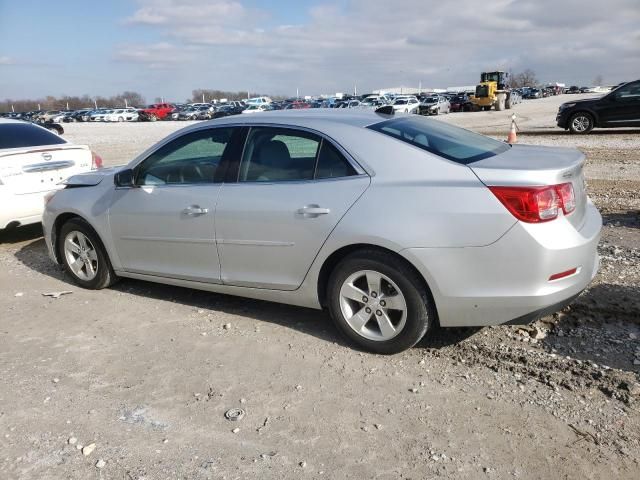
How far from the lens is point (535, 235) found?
3.27 meters

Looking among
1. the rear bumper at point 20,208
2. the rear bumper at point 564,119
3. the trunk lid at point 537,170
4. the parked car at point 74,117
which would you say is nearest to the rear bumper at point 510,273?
the trunk lid at point 537,170

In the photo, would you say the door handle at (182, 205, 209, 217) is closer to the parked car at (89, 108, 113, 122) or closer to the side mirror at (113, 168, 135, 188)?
the side mirror at (113, 168, 135, 188)

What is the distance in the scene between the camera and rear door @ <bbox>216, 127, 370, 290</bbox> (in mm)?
3836

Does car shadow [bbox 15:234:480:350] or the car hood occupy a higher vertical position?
the car hood

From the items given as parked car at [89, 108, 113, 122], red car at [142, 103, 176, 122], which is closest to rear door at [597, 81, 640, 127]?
red car at [142, 103, 176, 122]

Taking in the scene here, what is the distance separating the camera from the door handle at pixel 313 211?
381 centimetres

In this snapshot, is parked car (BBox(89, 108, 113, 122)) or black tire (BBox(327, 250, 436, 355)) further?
parked car (BBox(89, 108, 113, 122))

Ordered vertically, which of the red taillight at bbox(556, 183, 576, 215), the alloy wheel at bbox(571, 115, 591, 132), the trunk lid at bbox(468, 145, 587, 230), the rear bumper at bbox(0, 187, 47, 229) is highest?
the trunk lid at bbox(468, 145, 587, 230)

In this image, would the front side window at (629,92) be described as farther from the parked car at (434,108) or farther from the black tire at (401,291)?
the parked car at (434,108)

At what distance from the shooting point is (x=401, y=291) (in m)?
3.63

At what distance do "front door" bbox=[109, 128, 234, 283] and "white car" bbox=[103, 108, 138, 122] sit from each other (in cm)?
6031

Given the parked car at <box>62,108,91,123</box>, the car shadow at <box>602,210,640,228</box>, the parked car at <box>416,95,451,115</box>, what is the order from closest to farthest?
1. the car shadow at <box>602,210,640,228</box>
2. the parked car at <box>416,95,451,115</box>
3. the parked car at <box>62,108,91,123</box>

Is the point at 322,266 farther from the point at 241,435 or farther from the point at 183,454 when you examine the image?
the point at 183,454

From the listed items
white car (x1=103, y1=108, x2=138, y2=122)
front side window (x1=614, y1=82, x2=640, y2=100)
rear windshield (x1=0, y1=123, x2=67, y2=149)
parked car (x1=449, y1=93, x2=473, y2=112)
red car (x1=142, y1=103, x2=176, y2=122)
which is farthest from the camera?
white car (x1=103, y1=108, x2=138, y2=122)
